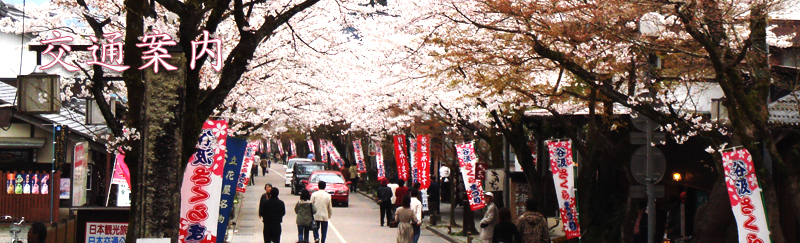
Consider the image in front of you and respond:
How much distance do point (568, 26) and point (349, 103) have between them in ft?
63.5

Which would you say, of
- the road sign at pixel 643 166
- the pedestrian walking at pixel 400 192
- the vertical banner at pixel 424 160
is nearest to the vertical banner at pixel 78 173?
the road sign at pixel 643 166

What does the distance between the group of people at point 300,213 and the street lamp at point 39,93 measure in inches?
177

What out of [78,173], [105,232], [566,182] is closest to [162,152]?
[105,232]

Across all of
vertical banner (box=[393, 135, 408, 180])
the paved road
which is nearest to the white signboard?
the paved road

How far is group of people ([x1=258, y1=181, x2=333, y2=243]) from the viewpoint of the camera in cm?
1473

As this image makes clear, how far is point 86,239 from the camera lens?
1063 cm

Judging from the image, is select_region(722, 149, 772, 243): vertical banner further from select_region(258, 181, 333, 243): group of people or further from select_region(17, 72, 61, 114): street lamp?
select_region(17, 72, 61, 114): street lamp

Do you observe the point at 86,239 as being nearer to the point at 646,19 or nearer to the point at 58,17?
the point at 58,17

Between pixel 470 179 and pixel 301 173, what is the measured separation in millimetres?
22263

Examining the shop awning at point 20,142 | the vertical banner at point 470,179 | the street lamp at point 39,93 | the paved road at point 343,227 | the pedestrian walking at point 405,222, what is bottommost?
the paved road at point 343,227

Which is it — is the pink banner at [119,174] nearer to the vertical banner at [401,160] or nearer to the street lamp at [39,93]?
the street lamp at [39,93]

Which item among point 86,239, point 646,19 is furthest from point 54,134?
point 646,19

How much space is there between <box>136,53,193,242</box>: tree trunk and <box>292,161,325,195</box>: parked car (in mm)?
31394

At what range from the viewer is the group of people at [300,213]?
1473 centimetres
